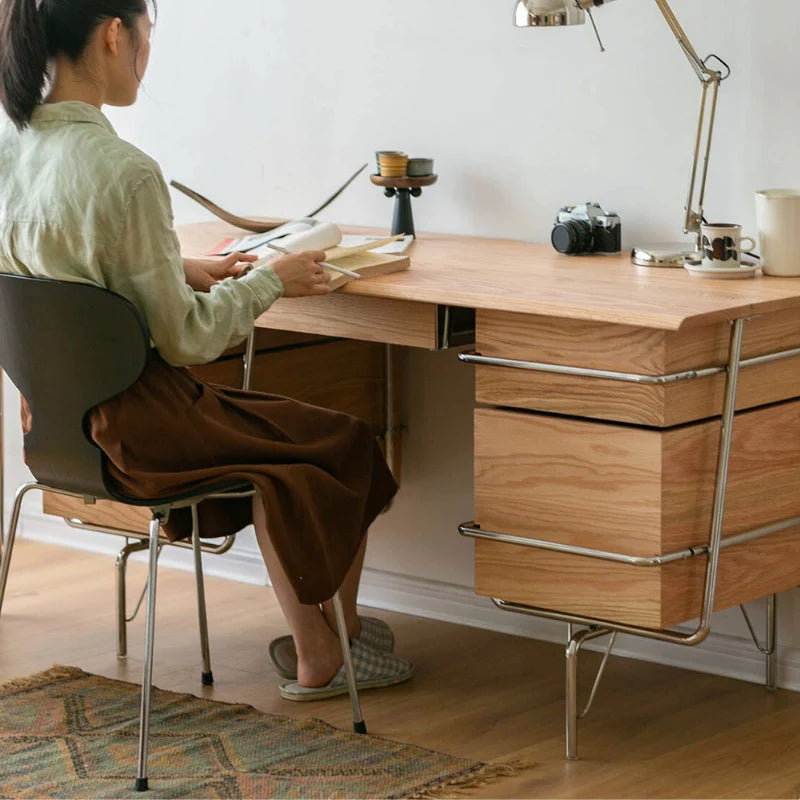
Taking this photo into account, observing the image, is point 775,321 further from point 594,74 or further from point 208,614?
point 208,614

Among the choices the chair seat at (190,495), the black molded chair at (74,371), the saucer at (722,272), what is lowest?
the chair seat at (190,495)

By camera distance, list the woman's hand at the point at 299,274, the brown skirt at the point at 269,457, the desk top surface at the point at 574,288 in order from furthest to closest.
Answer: the woman's hand at the point at 299,274 → the brown skirt at the point at 269,457 → the desk top surface at the point at 574,288

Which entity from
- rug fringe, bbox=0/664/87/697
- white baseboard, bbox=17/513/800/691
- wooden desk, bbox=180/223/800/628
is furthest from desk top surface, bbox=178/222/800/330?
rug fringe, bbox=0/664/87/697

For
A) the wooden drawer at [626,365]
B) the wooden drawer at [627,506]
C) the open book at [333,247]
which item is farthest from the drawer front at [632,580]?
the open book at [333,247]

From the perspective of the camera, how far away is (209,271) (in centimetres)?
232

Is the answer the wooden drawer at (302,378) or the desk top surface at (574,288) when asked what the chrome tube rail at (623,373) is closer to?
the desk top surface at (574,288)

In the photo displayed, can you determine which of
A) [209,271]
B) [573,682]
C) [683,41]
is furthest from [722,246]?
[209,271]

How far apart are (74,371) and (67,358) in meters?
0.02

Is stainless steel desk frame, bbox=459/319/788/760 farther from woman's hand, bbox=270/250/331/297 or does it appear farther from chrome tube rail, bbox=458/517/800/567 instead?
woman's hand, bbox=270/250/331/297

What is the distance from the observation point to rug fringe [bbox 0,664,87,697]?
8.31 ft

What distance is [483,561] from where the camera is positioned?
7.25 feet

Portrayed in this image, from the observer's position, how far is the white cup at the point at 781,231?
7.23ft

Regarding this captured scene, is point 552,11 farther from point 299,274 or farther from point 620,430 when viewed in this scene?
point 620,430

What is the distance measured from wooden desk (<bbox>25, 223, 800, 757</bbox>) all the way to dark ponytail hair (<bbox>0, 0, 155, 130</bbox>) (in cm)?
54
